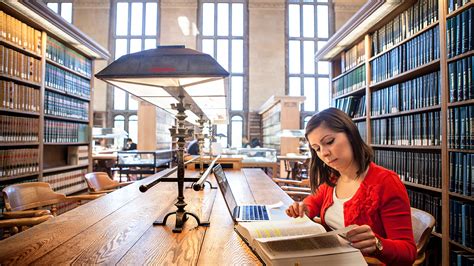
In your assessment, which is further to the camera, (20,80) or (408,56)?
(20,80)

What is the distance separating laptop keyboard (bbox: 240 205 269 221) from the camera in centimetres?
136

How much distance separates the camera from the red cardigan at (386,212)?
1017 mm

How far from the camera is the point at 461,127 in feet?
6.97

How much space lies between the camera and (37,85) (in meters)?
3.43

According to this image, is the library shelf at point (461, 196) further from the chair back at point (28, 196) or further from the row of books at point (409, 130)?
the chair back at point (28, 196)

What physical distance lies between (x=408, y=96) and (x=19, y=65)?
3749 millimetres

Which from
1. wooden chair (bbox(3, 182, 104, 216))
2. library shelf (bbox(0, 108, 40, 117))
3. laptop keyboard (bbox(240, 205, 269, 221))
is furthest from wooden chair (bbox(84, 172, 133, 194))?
laptop keyboard (bbox(240, 205, 269, 221))

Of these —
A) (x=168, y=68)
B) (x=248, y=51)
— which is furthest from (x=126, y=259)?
(x=248, y=51)

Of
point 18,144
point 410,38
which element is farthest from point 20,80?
point 410,38

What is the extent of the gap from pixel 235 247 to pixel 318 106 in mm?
12930

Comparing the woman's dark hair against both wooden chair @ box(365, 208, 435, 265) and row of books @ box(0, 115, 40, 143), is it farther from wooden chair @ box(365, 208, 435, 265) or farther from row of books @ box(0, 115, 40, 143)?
row of books @ box(0, 115, 40, 143)

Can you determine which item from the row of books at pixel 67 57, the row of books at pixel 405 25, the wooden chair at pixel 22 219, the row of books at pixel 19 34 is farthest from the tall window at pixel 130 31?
the wooden chair at pixel 22 219

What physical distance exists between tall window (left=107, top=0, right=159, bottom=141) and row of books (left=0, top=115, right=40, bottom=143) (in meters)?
10.1

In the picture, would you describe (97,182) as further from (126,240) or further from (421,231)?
(421,231)
